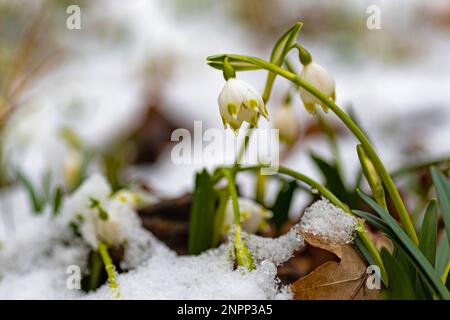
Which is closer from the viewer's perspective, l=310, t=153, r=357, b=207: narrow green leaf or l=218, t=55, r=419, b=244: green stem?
l=218, t=55, r=419, b=244: green stem

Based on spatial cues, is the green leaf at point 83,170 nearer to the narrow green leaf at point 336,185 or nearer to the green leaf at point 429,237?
the narrow green leaf at point 336,185

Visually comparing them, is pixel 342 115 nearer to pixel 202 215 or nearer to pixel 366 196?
pixel 366 196

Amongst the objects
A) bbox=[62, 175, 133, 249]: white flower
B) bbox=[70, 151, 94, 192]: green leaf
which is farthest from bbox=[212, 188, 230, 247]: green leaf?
bbox=[70, 151, 94, 192]: green leaf

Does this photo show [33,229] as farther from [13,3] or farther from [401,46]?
[401,46]

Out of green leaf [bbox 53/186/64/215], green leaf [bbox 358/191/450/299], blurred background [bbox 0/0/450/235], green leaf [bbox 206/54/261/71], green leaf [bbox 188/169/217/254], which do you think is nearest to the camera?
green leaf [bbox 358/191/450/299]

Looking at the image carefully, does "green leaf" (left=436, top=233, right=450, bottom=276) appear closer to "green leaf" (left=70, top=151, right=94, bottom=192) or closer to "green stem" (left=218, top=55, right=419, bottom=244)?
"green stem" (left=218, top=55, right=419, bottom=244)

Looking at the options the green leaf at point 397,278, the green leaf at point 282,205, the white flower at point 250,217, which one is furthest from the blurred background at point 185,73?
the green leaf at point 397,278
